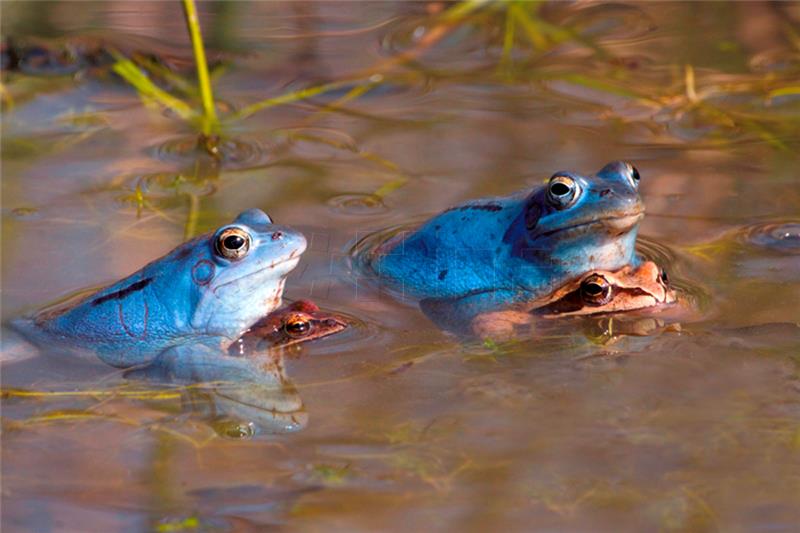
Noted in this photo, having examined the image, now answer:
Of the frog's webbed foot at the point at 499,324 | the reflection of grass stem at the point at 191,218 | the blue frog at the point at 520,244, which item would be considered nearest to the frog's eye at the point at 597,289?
the blue frog at the point at 520,244

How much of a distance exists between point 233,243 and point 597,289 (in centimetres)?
155

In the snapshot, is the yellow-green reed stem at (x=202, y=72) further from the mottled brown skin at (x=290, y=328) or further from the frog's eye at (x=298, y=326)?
the frog's eye at (x=298, y=326)

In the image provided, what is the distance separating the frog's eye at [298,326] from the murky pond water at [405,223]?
91 mm

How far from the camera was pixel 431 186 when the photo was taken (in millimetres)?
5883

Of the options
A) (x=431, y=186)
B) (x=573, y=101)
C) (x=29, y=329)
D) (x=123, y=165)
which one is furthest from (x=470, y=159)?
(x=29, y=329)

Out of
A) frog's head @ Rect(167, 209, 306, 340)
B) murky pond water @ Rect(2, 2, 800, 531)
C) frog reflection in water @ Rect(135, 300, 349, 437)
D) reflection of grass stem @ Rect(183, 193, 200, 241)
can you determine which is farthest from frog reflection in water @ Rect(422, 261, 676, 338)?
reflection of grass stem @ Rect(183, 193, 200, 241)

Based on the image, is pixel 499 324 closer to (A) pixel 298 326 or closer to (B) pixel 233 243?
(A) pixel 298 326

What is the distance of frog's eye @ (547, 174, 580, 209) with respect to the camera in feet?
15.3

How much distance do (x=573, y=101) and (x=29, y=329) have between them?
357 centimetres

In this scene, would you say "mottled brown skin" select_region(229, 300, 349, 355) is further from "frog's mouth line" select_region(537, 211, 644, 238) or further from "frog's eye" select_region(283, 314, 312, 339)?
"frog's mouth line" select_region(537, 211, 644, 238)

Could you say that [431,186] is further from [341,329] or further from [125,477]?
[125,477]

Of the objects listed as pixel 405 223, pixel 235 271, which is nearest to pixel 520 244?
pixel 405 223

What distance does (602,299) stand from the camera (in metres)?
4.72

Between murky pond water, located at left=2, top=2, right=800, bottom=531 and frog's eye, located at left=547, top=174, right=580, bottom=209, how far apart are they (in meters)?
0.54
